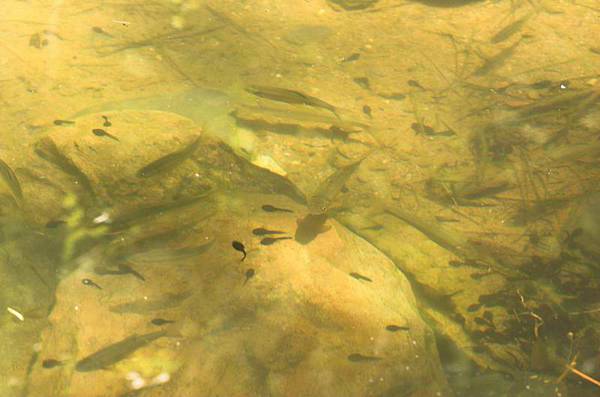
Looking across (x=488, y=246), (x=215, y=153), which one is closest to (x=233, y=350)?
(x=215, y=153)

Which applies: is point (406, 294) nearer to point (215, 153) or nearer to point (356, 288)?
point (356, 288)

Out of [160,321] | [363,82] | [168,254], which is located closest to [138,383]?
[160,321]

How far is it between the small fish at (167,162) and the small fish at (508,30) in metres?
2.78

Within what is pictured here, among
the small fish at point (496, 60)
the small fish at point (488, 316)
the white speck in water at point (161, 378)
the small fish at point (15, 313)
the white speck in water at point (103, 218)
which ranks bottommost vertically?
the small fish at point (15, 313)

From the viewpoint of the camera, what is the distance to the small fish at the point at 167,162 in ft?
11.1

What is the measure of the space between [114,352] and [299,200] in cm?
141

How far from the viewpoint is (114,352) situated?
2598mm

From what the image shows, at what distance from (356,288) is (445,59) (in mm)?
2388

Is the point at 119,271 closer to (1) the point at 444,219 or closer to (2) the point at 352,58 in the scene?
(1) the point at 444,219

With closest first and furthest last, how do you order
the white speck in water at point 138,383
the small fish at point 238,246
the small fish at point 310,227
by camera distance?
the white speck in water at point 138,383
the small fish at point 238,246
the small fish at point 310,227

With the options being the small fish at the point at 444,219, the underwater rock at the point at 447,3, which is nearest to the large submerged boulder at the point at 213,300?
the small fish at the point at 444,219

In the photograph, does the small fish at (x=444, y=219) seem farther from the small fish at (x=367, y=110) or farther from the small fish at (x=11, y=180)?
the small fish at (x=11, y=180)

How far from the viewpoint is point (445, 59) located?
426 cm

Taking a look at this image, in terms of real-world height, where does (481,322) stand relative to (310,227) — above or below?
below
